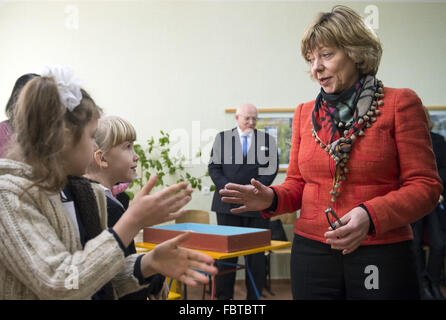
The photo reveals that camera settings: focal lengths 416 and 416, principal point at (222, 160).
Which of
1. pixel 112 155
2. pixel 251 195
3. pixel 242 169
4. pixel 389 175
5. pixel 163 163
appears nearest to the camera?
pixel 389 175

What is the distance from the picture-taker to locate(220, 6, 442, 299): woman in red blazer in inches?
50.1

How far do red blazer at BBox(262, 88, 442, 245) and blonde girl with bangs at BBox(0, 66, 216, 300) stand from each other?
1.85 ft

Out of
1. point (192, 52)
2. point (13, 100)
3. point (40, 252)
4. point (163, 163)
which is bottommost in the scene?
point (163, 163)

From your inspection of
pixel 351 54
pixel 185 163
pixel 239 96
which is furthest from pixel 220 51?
pixel 351 54

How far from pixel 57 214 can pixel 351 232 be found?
789mm

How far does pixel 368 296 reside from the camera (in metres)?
1.29

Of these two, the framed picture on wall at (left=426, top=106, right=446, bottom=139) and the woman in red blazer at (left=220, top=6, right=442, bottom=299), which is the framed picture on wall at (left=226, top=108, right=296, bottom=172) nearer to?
the framed picture on wall at (left=426, top=106, right=446, bottom=139)

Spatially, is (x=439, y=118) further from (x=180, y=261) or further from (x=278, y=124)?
(x=180, y=261)

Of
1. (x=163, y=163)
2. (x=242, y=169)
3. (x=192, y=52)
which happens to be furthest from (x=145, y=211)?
(x=192, y=52)

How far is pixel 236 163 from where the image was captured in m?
3.88

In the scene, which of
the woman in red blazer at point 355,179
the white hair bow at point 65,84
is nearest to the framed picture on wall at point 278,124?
the woman in red blazer at point 355,179

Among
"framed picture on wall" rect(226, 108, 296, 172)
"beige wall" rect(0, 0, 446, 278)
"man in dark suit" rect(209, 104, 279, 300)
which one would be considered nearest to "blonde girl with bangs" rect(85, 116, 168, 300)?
"man in dark suit" rect(209, 104, 279, 300)

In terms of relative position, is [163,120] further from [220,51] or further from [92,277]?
[92,277]

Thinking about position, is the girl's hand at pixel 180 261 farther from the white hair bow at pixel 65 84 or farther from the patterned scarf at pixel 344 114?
the patterned scarf at pixel 344 114
